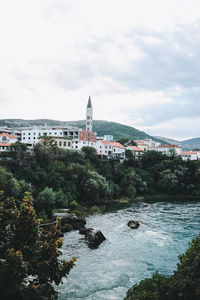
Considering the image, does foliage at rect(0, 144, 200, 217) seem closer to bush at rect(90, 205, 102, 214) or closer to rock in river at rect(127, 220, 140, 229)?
bush at rect(90, 205, 102, 214)

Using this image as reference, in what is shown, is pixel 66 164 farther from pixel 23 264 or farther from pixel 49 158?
pixel 23 264

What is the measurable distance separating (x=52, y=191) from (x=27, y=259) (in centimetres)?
3803

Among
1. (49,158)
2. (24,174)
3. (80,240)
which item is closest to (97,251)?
(80,240)

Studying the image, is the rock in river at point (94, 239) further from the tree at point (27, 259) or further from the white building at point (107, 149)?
the white building at point (107, 149)

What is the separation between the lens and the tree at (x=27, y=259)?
484 inches

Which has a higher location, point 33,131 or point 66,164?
point 33,131

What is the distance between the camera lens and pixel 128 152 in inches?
3885

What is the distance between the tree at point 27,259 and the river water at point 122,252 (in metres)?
7.20

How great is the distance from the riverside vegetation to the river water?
3747 mm

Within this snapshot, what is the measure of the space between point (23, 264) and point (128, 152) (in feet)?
288

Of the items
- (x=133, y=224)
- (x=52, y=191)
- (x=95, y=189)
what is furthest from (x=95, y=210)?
(x=133, y=224)

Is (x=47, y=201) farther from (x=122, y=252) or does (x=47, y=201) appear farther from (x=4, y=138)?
(x=4, y=138)

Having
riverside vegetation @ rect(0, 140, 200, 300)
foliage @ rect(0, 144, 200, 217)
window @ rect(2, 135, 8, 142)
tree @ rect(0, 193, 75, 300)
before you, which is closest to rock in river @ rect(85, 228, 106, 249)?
riverside vegetation @ rect(0, 140, 200, 300)

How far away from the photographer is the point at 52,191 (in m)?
51.8
